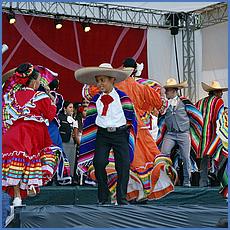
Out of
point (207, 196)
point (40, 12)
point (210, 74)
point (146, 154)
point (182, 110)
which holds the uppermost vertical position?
point (40, 12)

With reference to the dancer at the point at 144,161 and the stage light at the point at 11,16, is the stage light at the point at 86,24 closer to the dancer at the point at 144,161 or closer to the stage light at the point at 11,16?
the stage light at the point at 11,16

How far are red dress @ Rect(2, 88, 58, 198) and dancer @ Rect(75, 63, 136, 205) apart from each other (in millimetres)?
484

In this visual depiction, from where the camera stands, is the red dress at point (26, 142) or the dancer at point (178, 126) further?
the dancer at point (178, 126)

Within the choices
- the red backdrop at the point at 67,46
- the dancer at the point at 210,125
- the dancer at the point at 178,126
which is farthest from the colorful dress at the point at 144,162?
the red backdrop at the point at 67,46

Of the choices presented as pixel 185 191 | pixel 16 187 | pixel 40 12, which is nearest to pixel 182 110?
pixel 185 191

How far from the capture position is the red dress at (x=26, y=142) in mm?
5508

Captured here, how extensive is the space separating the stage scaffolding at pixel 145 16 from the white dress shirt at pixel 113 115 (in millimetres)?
6376

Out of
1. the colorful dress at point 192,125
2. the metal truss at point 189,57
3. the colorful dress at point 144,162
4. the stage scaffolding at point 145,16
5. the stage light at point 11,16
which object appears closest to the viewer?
the colorful dress at point 144,162

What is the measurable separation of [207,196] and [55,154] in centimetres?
221

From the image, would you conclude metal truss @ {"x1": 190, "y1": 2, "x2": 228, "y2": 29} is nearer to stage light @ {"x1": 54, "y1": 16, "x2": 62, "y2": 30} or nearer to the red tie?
stage light @ {"x1": 54, "y1": 16, "x2": 62, "y2": 30}

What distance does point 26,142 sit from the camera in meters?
5.57

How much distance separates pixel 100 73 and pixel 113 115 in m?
0.43

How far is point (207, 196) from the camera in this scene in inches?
286

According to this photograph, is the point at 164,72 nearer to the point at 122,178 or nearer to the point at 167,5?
the point at 167,5
